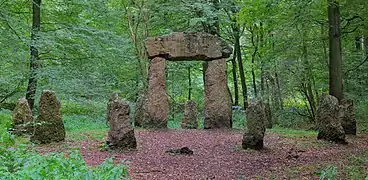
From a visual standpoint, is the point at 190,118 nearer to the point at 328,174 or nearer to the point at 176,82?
the point at 176,82

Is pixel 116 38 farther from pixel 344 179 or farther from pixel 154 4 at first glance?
pixel 344 179

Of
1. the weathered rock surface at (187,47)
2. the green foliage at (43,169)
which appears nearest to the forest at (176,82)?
the green foliage at (43,169)

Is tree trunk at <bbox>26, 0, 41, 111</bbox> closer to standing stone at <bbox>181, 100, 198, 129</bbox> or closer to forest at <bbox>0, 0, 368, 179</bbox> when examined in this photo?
forest at <bbox>0, 0, 368, 179</bbox>

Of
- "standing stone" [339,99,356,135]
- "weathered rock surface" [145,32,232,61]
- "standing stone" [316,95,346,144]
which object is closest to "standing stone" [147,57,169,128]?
"weathered rock surface" [145,32,232,61]

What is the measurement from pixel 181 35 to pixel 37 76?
18.1ft

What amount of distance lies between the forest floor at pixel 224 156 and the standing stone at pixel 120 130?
28 cm

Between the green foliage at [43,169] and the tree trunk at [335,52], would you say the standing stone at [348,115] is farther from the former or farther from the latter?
the green foliage at [43,169]

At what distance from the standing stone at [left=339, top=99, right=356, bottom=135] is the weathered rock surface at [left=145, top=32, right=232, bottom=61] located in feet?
14.4

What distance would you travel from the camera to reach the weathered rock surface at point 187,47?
43.2 ft

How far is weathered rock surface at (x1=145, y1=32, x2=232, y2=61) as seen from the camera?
13156 millimetres

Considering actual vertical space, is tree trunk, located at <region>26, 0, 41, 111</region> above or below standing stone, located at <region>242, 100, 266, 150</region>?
above

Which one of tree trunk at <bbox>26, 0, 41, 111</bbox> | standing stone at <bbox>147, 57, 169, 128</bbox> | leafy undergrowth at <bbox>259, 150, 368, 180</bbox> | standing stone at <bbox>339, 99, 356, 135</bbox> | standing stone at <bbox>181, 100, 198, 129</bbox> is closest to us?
leafy undergrowth at <bbox>259, 150, 368, 180</bbox>

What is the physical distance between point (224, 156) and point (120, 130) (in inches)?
98.5

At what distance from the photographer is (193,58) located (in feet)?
44.8
